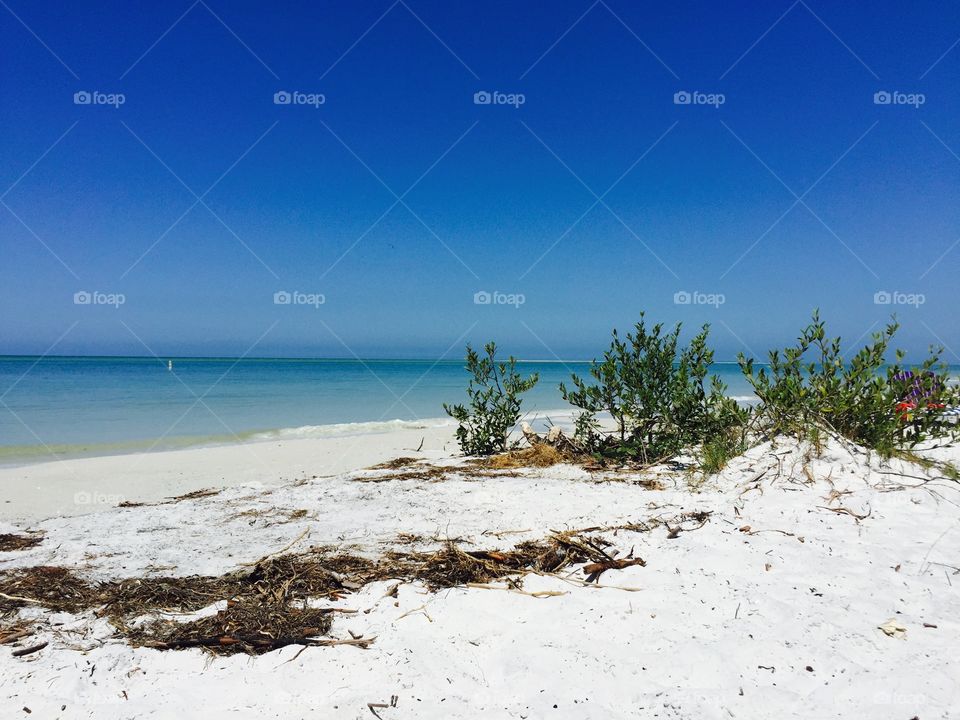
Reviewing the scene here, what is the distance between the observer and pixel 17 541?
508 cm

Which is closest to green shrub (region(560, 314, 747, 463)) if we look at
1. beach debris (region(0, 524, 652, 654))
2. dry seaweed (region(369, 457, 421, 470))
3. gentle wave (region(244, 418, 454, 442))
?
dry seaweed (region(369, 457, 421, 470))

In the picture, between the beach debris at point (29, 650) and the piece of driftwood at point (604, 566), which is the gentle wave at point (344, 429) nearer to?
the beach debris at point (29, 650)

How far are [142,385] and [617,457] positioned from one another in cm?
2811

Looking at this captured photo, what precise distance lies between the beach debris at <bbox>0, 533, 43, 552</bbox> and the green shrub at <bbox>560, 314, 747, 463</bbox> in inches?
220

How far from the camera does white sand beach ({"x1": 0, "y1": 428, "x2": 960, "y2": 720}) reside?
253 cm

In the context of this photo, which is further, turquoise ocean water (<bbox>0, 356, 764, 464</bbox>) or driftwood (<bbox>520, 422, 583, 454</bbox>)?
turquoise ocean water (<bbox>0, 356, 764, 464</bbox>)

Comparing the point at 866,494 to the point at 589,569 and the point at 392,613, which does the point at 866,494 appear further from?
the point at 392,613

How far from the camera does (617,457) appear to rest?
7605 mm

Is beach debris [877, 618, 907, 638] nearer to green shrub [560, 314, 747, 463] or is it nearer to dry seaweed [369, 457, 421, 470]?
green shrub [560, 314, 747, 463]

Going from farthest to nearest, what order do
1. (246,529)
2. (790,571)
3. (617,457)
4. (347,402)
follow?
(347,402)
(617,457)
(246,529)
(790,571)

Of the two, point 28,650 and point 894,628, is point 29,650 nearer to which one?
point 28,650

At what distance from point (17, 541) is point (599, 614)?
4949 millimetres

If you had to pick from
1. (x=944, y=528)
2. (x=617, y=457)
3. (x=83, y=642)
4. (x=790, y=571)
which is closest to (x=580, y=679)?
(x=790, y=571)

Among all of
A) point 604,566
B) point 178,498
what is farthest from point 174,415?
point 604,566
